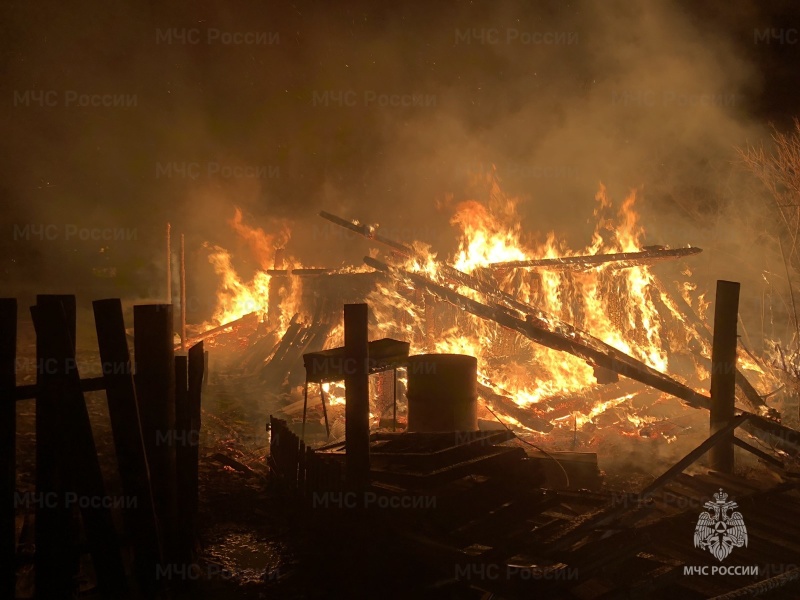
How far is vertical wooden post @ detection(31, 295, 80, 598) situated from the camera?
13.5 feet

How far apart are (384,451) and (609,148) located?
1515 cm

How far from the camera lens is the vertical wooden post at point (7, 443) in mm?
4039

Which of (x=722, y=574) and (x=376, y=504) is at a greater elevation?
(x=376, y=504)

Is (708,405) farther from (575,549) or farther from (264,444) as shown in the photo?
(264,444)

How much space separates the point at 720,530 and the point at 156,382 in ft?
19.6

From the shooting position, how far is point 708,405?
29.4 ft

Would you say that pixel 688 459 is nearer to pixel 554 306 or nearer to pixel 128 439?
pixel 128 439

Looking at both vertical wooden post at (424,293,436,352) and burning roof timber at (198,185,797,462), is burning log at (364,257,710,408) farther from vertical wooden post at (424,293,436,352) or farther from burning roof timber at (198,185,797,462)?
vertical wooden post at (424,293,436,352)

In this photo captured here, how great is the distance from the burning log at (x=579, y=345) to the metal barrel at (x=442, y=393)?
3.13 metres

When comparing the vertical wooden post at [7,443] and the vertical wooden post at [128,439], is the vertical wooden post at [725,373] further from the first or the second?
the vertical wooden post at [7,443]

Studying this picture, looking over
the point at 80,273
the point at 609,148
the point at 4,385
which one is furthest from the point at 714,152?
the point at 80,273

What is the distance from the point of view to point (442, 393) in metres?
7.83

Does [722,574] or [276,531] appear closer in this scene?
[722,574]

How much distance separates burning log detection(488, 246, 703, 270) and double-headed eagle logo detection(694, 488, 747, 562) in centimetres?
773
